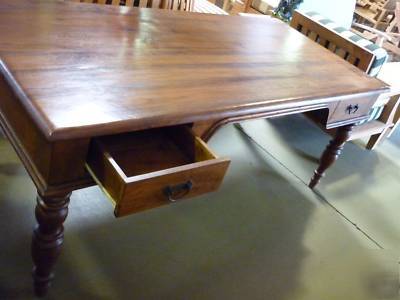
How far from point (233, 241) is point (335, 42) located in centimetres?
111

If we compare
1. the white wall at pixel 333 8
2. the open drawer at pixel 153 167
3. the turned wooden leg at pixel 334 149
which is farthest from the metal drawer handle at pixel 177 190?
the white wall at pixel 333 8

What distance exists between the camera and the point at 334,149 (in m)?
1.69

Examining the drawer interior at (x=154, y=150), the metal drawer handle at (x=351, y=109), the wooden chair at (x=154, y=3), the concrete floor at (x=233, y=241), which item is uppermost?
the wooden chair at (x=154, y=3)

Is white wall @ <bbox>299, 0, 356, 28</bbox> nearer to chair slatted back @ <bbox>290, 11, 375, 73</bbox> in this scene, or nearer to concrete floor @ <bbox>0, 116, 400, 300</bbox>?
chair slatted back @ <bbox>290, 11, 375, 73</bbox>

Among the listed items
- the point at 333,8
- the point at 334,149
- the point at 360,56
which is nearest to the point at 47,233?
the point at 334,149

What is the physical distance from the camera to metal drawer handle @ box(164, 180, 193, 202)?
0.83 m

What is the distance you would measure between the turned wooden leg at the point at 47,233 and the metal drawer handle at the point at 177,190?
0.23 metres

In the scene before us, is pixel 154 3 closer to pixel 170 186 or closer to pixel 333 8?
pixel 170 186

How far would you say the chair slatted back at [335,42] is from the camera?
5.92ft

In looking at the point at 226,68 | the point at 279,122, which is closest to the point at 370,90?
the point at 226,68

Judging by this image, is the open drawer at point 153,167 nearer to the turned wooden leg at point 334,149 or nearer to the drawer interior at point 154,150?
the drawer interior at point 154,150

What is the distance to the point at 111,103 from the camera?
32.5 inches

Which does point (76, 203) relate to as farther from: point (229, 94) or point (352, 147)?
point (352, 147)

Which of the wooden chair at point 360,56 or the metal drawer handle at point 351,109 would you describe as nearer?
the metal drawer handle at point 351,109
